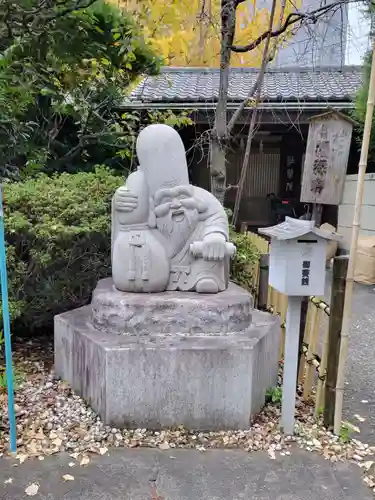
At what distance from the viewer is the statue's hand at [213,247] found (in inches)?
143

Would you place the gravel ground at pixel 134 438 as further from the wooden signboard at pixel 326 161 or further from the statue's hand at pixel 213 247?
the wooden signboard at pixel 326 161

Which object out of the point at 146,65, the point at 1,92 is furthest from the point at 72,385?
the point at 146,65

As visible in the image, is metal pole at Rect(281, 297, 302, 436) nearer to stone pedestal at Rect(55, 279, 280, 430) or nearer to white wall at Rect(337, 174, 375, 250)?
stone pedestal at Rect(55, 279, 280, 430)

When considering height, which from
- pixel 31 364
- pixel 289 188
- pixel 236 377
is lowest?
pixel 31 364

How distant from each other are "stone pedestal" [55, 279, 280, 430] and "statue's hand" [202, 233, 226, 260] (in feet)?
1.11

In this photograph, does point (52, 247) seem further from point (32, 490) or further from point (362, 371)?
point (362, 371)

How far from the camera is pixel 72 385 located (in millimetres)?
3779

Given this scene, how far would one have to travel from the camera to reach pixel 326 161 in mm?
3908

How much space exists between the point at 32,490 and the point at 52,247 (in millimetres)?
2303

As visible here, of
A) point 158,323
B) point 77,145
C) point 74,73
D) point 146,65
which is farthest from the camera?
point 77,145

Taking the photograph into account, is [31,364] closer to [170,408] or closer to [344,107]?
[170,408]

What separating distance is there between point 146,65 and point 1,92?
270 cm

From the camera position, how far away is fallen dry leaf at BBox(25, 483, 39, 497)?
8.39ft

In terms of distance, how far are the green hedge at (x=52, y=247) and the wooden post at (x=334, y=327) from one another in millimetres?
2374
